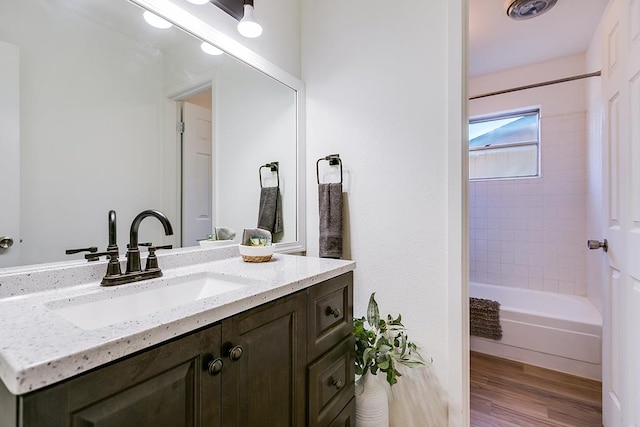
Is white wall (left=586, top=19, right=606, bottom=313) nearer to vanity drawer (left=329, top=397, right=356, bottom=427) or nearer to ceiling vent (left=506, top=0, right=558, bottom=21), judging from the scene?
ceiling vent (left=506, top=0, right=558, bottom=21)

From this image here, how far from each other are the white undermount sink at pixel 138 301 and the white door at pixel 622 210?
147 cm

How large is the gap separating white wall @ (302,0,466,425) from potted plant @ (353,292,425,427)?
156mm

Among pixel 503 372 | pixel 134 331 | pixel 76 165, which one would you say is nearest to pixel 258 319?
pixel 134 331

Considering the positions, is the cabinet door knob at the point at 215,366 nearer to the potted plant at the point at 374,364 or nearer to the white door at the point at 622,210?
the potted plant at the point at 374,364

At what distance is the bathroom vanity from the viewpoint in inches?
17.3

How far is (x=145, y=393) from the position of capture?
1.75 feet

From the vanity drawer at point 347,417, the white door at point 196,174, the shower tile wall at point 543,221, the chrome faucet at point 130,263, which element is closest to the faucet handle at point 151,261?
the chrome faucet at point 130,263

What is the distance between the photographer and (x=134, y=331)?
518 mm

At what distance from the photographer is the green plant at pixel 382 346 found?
4.11 ft

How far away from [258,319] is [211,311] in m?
0.15

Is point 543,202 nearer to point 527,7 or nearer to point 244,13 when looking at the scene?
point 527,7

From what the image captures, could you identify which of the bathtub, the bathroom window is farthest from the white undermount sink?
the bathroom window

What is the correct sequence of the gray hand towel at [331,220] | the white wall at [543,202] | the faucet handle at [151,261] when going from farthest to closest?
the white wall at [543,202], the gray hand towel at [331,220], the faucet handle at [151,261]

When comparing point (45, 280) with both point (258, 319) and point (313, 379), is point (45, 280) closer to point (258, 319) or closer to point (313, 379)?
point (258, 319)
